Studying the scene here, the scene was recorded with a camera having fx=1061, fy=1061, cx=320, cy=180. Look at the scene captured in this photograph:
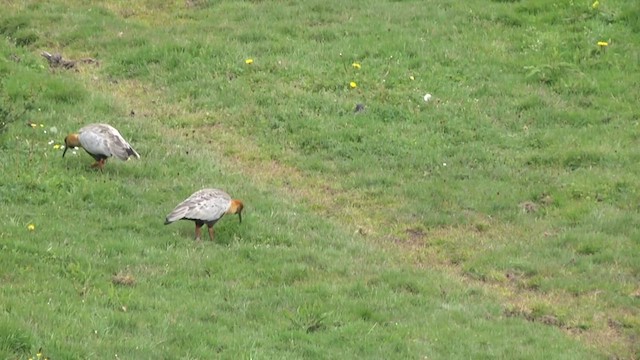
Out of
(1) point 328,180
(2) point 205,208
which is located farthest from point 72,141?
(1) point 328,180

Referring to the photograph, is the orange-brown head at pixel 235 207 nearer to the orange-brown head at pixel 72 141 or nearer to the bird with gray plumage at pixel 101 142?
the bird with gray plumage at pixel 101 142

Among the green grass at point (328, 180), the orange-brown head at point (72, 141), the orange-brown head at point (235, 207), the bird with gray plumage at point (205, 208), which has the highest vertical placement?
the orange-brown head at point (72, 141)

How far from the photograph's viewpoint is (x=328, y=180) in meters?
16.8

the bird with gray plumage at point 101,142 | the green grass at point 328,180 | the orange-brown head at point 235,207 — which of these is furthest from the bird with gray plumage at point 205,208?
the bird with gray plumage at point 101,142

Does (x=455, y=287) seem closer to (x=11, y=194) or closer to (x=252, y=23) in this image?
(x=11, y=194)

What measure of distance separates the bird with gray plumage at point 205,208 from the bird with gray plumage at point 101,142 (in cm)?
169

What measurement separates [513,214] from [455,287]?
2962 mm

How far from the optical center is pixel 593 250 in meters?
14.5

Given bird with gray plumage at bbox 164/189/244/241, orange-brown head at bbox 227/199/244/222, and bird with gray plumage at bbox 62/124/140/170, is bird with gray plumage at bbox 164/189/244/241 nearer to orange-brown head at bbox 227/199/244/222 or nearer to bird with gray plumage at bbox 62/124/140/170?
orange-brown head at bbox 227/199/244/222

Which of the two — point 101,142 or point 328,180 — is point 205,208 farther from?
point 328,180

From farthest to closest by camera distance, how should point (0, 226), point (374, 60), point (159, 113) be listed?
point (374, 60), point (159, 113), point (0, 226)

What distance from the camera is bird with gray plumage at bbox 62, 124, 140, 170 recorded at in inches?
574

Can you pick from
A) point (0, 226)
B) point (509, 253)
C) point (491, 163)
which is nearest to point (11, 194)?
point (0, 226)

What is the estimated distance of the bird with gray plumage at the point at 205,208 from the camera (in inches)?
513
